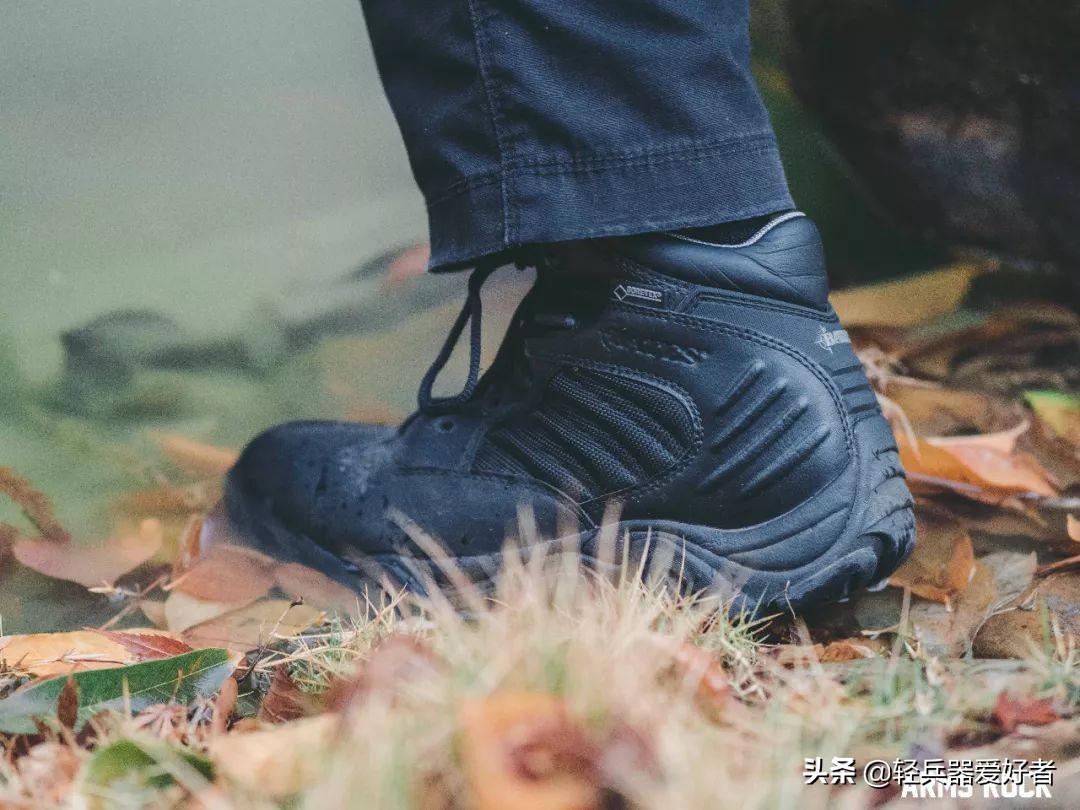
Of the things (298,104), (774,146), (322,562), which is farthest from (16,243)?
(774,146)

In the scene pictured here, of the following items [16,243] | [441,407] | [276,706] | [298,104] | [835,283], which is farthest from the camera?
[835,283]

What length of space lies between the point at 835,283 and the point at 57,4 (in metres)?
1.25

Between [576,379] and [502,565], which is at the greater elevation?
[576,379]

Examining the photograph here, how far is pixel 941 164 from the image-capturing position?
1492 mm

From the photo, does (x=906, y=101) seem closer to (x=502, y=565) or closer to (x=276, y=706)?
(x=502, y=565)

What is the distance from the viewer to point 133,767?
454 mm

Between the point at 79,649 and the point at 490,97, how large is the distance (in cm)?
55

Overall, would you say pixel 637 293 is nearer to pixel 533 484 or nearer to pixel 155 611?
pixel 533 484

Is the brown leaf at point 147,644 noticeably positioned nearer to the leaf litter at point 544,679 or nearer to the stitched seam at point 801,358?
A: the leaf litter at point 544,679

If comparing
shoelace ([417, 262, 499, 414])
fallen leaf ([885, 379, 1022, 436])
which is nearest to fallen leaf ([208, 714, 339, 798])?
shoelace ([417, 262, 499, 414])

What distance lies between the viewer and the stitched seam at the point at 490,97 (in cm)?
77

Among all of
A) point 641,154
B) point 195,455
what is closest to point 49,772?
point 641,154

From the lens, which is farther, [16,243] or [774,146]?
[16,243]

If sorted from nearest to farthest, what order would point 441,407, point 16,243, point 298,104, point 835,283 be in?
point 441,407 → point 16,243 → point 298,104 → point 835,283
